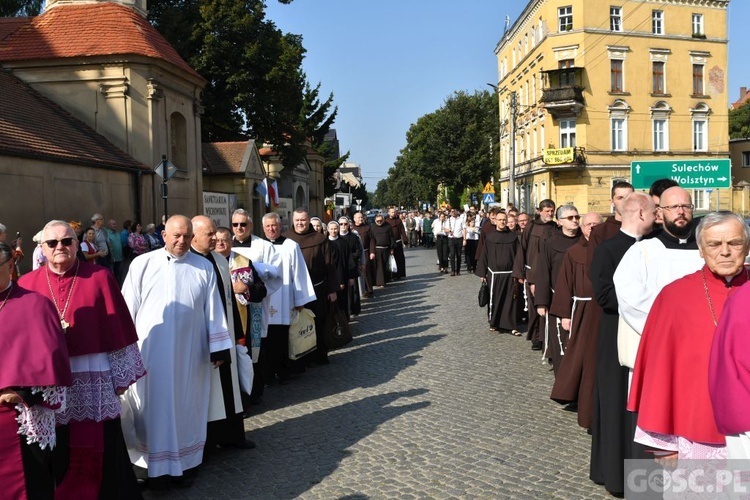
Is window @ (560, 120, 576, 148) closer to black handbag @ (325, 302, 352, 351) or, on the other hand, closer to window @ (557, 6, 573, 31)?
window @ (557, 6, 573, 31)

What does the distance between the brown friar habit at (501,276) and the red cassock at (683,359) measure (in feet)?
26.5

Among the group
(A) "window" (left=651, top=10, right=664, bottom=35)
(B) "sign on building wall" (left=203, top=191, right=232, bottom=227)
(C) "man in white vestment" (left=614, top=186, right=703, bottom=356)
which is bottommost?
(C) "man in white vestment" (left=614, top=186, right=703, bottom=356)

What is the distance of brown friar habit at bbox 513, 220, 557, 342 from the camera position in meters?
10.1

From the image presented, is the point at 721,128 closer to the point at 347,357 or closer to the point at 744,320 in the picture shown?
the point at 347,357

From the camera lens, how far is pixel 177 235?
17.7 ft

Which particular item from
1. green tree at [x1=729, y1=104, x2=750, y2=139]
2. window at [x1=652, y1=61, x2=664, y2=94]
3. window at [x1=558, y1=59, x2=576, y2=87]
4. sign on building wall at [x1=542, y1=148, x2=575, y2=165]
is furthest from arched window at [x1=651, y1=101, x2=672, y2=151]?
green tree at [x1=729, y1=104, x2=750, y2=139]

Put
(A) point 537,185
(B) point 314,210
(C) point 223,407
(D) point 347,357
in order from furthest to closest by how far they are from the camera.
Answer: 1. (B) point 314,210
2. (A) point 537,185
3. (D) point 347,357
4. (C) point 223,407

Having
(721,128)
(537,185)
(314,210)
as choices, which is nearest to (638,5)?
(721,128)

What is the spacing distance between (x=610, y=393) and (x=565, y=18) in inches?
1819

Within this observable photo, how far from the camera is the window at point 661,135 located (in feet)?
158

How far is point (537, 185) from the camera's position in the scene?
50469 mm

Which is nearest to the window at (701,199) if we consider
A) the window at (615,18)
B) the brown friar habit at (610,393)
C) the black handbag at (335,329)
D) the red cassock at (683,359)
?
the window at (615,18)

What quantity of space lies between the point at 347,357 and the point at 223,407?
4361mm

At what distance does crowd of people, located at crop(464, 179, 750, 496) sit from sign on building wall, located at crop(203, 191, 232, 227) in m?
19.7
